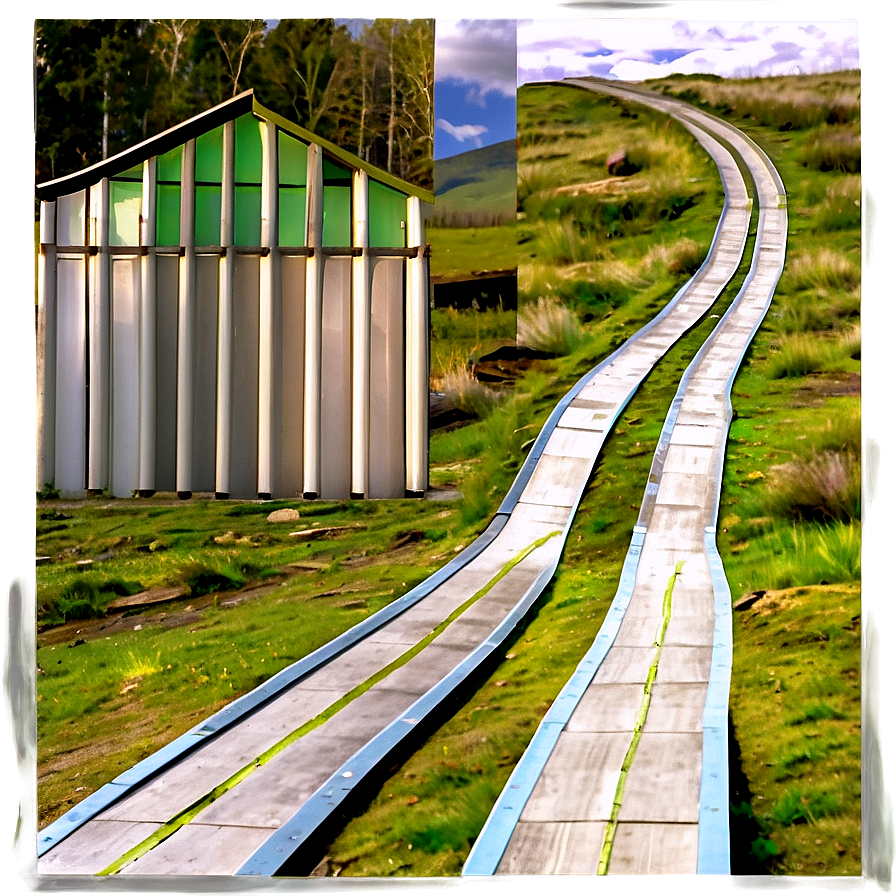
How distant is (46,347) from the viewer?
4.19 m

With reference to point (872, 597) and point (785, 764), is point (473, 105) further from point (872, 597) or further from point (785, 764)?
point (785, 764)

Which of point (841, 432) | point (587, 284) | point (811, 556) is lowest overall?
point (811, 556)

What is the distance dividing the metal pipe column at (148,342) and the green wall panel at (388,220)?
3.04 ft

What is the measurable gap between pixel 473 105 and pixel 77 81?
67.1 inches

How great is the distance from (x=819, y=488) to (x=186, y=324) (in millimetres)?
2804

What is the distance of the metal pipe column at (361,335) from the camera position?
4203mm

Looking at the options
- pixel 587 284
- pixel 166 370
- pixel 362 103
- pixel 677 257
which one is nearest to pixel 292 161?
pixel 362 103

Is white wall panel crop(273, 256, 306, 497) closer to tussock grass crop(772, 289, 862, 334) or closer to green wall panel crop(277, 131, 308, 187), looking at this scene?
green wall panel crop(277, 131, 308, 187)

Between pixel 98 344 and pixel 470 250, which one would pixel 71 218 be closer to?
pixel 98 344

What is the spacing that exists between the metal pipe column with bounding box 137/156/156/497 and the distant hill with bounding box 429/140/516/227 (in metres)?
1.19

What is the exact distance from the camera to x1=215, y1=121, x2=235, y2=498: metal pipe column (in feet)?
13.7

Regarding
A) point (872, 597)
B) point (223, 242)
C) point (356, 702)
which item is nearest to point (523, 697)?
point (356, 702)

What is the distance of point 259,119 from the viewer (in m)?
4.21

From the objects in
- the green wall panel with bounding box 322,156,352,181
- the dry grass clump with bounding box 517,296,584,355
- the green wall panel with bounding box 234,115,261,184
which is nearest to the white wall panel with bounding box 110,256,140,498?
the green wall panel with bounding box 234,115,261,184
